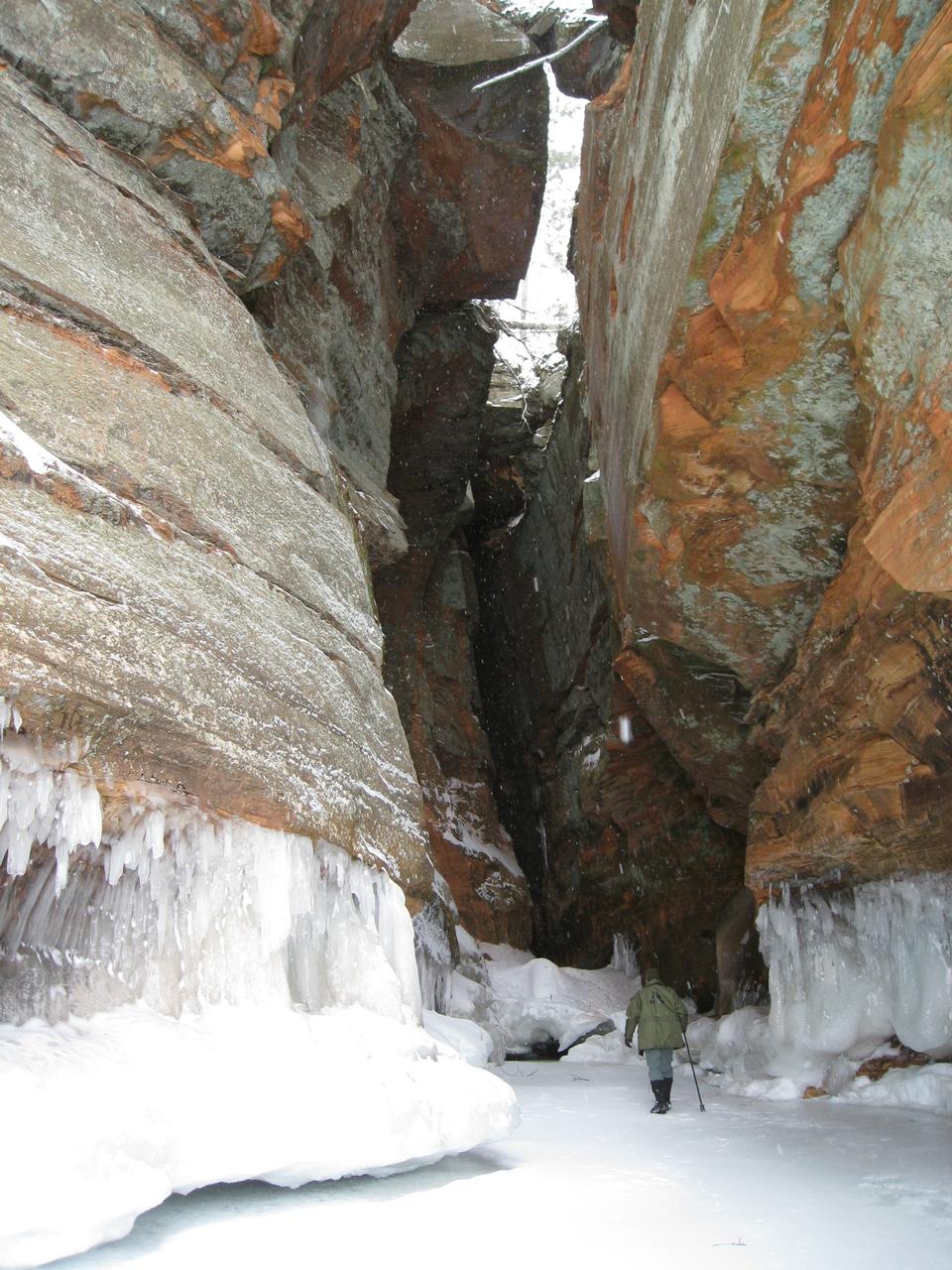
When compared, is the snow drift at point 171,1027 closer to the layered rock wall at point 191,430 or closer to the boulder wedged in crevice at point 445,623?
the layered rock wall at point 191,430

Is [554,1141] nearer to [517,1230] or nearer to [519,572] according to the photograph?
[517,1230]

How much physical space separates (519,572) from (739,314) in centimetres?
1461

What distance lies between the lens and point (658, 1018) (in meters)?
7.59

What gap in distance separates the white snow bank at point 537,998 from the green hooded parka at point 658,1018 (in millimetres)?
3988

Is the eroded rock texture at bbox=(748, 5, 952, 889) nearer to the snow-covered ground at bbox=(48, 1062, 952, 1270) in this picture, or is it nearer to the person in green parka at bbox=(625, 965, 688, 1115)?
the person in green parka at bbox=(625, 965, 688, 1115)

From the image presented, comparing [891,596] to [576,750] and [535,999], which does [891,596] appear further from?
[576,750]

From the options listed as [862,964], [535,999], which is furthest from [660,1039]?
[535,999]

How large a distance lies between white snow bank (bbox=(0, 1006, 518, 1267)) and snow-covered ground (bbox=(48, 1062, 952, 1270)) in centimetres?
17

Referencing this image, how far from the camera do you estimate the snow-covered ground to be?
319cm

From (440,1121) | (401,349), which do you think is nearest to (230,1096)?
(440,1121)

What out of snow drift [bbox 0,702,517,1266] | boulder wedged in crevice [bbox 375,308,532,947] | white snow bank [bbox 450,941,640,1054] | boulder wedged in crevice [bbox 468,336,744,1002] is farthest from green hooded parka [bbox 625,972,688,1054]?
boulder wedged in crevice [bbox 375,308,532,947]

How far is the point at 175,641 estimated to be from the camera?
428 centimetres

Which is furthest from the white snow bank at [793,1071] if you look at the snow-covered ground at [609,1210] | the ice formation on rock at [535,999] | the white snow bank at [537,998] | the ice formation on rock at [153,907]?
the ice formation on rock at [153,907]

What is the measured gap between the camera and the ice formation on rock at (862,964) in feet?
27.1
